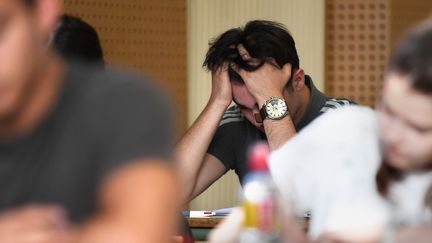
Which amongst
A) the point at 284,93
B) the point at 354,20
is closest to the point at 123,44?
the point at 354,20

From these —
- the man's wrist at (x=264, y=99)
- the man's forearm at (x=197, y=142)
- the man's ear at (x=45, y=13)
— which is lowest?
the man's forearm at (x=197, y=142)

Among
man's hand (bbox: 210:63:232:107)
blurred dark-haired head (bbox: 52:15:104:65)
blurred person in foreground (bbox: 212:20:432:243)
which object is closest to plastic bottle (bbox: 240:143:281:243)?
blurred person in foreground (bbox: 212:20:432:243)

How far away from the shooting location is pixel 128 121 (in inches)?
41.1

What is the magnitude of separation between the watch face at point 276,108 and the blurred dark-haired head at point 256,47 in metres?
0.15

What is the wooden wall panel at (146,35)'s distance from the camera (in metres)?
5.18

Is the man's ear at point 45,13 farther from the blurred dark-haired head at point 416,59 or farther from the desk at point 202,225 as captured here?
the desk at point 202,225

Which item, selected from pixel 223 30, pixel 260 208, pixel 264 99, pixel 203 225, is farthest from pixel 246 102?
pixel 223 30

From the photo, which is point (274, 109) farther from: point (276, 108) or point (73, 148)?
point (73, 148)

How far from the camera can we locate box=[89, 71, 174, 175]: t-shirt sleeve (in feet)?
3.36

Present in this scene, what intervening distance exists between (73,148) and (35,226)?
116mm

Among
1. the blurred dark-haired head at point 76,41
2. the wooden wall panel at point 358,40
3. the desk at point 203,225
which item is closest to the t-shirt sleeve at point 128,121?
the blurred dark-haired head at point 76,41

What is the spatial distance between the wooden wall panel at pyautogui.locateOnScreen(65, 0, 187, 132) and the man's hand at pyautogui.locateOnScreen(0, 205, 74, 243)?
13.3 ft

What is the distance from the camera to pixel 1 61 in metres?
1.03

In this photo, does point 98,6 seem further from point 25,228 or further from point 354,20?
point 25,228
